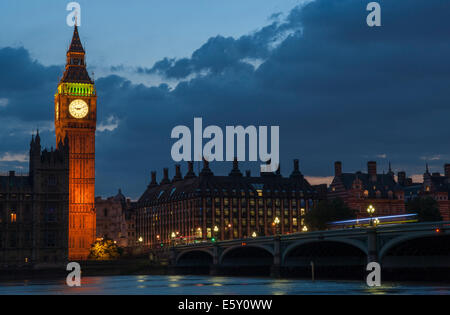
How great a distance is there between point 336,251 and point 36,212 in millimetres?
72681

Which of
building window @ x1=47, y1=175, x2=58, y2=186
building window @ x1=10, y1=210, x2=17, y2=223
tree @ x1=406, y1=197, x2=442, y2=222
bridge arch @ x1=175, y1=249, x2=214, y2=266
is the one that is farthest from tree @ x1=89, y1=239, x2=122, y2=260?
tree @ x1=406, y1=197, x2=442, y2=222

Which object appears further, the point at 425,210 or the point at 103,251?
the point at 103,251

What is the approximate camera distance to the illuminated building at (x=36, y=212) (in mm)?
166625

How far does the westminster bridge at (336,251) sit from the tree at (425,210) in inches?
1627

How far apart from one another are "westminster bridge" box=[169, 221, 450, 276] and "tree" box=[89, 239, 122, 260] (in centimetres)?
2053

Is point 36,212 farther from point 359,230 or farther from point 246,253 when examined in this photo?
point 359,230

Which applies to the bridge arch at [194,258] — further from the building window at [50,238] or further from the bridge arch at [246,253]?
the building window at [50,238]

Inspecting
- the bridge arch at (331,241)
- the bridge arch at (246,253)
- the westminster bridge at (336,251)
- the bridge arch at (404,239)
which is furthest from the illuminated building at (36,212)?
the bridge arch at (404,239)

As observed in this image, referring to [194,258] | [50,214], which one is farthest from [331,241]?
[50,214]

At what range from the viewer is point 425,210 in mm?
174000

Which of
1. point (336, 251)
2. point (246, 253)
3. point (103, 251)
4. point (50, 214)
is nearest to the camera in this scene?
point (336, 251)

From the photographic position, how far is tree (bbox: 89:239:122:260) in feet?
609
